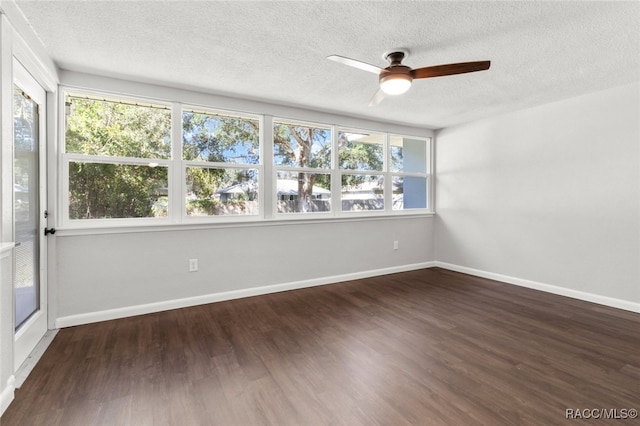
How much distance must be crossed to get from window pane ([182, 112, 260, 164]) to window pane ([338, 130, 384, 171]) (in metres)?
1.34

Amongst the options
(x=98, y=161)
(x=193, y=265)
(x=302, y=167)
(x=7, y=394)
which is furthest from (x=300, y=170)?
(x=7, y=394)

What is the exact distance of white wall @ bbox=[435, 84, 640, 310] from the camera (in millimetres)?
3279

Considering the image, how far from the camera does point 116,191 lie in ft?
10.1

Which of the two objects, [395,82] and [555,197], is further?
[555,197]

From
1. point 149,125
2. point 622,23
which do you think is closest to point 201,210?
point 149,125

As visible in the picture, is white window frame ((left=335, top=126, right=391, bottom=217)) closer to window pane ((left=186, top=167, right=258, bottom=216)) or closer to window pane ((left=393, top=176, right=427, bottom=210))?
window pane ((left=393, top=176, right=427, bottom=210))

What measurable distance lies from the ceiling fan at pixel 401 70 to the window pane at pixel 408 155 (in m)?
2.60

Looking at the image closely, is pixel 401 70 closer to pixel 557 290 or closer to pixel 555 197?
pixel 555 197

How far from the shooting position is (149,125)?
3246mm

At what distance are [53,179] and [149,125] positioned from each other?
1005 mm

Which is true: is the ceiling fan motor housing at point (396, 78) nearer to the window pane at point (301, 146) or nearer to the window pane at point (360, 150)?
the window pane at point (301, 146)

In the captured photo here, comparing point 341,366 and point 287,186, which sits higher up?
point 287,186

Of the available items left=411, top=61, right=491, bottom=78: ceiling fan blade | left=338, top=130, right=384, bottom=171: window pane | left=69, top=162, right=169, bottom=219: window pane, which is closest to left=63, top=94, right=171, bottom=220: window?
left=69, top=162, right=169, bottom=219: window pane

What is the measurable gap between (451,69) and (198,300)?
3323 millimetres
